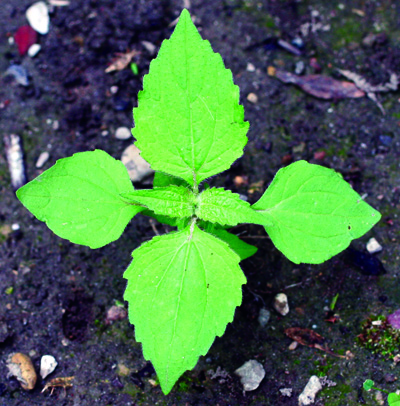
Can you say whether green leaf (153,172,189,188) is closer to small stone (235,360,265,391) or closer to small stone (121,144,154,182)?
small stone (121,144,154,182)

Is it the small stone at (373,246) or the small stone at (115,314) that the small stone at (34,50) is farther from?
the small stone at (373,246)

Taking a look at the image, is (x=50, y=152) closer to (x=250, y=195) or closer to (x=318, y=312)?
(x=250, y=195)

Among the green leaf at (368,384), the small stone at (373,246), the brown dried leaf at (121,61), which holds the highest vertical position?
the brown dried leaf at (121,61)

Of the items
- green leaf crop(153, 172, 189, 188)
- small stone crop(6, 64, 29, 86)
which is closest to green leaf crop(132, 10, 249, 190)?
green leaf crop(153, 172, 189, 188)

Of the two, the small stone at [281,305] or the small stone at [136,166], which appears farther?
the small stone at [136,166]

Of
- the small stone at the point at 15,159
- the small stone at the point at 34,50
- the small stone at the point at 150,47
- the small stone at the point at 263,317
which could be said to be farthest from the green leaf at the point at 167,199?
the small stone at the point at 34,50

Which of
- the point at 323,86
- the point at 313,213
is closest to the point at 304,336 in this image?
the point at 313,213

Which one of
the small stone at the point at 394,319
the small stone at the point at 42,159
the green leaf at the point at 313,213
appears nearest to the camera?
the green leaf at the point at 313,213
